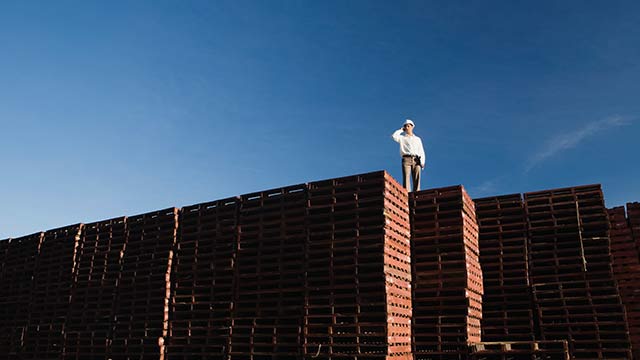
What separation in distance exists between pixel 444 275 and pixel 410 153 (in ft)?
13.3

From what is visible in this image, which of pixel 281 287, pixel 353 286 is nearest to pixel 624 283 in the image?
pixel 353 286

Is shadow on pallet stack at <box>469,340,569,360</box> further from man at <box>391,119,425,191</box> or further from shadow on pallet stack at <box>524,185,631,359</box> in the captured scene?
man at <box>391,119,425,191</box>

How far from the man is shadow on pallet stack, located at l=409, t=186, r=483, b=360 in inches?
83.2

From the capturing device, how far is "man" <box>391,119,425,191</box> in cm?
1475

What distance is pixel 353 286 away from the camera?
10.8 m

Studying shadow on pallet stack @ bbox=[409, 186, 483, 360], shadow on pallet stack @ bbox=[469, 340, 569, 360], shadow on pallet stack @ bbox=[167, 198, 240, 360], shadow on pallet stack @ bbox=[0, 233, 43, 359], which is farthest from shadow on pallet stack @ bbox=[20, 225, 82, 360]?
shadow on pallet stack @ bbox=[469, 340, 569, 360]

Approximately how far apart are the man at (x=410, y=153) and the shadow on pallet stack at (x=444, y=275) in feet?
6.93

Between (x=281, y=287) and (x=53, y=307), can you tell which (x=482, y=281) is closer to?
(x=281, y=287)

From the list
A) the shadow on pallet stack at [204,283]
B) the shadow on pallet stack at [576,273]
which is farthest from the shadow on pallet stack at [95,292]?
the shadow on pallet stack at [576,273]

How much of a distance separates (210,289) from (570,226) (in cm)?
846

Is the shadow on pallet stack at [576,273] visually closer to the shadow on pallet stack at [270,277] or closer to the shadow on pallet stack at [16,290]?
the shadow on pallet stack at [270,277]

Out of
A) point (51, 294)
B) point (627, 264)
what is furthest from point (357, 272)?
point (51, 294)

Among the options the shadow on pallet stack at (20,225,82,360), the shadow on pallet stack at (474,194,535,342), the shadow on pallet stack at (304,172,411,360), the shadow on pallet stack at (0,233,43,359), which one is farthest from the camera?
the shadow on pallet stack at (0,233,43,359)

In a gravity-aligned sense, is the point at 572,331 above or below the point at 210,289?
below
